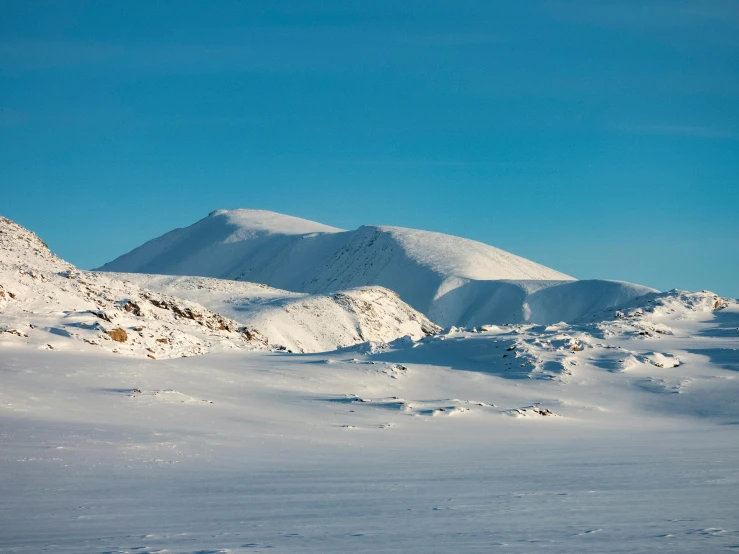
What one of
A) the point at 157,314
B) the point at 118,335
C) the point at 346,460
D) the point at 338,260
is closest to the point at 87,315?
the point at 118,335

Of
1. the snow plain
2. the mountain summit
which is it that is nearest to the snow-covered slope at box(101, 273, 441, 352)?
the snow plain

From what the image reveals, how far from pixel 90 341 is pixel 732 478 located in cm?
1977

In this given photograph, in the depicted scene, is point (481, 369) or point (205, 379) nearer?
point (205, 379)

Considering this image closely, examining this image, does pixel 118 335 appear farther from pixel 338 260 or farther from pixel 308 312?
pixel 338 260

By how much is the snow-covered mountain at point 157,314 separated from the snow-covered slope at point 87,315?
1.4 inches

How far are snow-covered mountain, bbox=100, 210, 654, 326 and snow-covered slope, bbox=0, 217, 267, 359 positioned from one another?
4625 centimetres

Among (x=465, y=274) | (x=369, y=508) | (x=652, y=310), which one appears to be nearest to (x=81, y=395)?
(x=369, y=508)

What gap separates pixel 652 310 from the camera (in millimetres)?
32156

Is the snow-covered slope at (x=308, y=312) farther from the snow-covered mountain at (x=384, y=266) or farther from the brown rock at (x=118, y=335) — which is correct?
the snow-covered mountain at (x=384, y=266)

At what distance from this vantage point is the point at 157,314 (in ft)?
103

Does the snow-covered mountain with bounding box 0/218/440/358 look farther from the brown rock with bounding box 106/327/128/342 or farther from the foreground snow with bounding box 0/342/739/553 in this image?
the foreground snow with bounding box 0/342/739/553

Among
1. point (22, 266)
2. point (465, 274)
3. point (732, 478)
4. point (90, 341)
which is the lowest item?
point (732, 478)

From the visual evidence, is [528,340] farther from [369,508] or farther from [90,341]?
[369,508]

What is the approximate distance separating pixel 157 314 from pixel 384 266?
62.6 m
